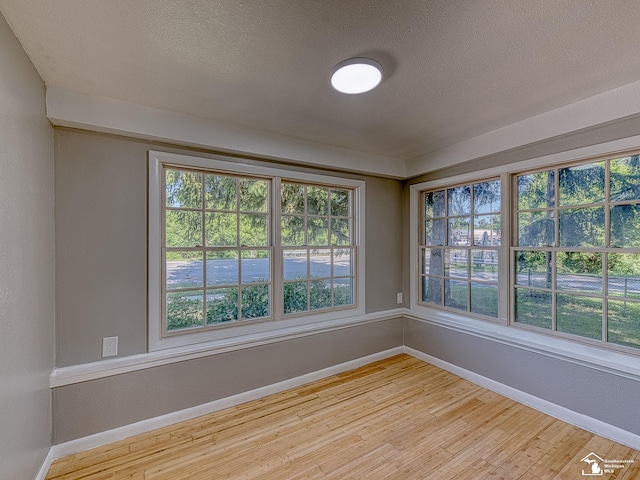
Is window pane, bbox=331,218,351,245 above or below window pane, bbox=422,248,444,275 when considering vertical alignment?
above

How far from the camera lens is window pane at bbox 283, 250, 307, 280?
298 cm

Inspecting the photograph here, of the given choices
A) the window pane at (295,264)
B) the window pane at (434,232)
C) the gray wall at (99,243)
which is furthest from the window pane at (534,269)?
the gray wall at (99,243)

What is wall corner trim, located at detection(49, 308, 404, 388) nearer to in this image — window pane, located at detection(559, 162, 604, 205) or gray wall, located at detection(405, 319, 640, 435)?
gray wall, located at detection(405, 319, 640, 435)

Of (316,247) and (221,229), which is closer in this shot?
(221,229)

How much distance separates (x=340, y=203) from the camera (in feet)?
11.1

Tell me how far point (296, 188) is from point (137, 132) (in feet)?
4.69

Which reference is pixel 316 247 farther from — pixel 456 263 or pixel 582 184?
pixel 582 184

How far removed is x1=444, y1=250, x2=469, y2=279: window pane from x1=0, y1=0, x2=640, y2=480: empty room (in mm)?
17

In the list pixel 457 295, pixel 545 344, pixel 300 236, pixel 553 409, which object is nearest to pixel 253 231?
pixel 300 236

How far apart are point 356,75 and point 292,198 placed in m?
1.49

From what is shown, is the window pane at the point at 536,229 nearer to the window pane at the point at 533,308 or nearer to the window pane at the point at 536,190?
the window pane at the point at 536,190

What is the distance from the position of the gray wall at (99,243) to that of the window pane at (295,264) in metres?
1.23

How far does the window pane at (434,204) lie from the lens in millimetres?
3434

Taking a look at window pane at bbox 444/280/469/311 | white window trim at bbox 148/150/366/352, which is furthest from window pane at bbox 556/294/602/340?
white window trim at bbox 148/150/366/352
